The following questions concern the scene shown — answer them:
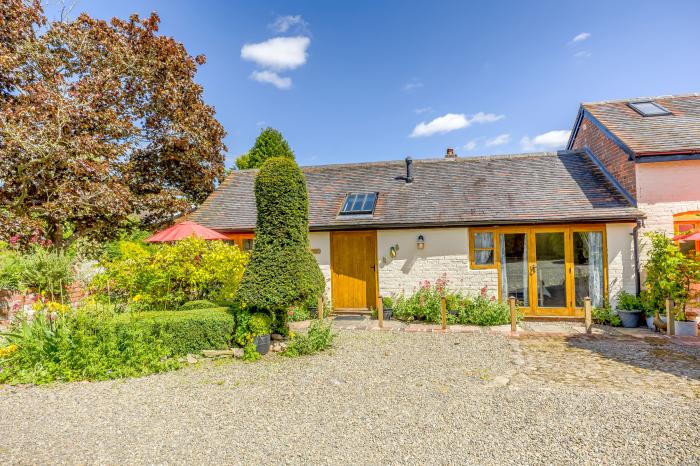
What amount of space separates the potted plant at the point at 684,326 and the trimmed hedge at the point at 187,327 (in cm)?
955

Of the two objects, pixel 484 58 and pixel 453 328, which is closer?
pixel 453 328

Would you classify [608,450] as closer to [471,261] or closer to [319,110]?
[471,261]

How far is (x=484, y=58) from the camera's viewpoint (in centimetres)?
1212

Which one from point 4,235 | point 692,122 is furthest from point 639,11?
point 4,235

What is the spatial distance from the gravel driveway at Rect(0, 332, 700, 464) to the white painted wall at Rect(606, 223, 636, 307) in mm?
3228

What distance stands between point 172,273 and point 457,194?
837 centimetres

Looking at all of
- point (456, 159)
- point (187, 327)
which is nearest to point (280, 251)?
point (187, 327)

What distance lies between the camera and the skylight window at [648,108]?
11.0m

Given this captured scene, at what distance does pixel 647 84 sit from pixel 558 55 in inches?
196

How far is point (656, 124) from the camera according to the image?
1043cm

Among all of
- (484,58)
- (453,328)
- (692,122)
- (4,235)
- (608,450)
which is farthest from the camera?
(484,58)

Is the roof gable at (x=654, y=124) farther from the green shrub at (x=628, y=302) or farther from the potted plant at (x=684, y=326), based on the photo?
the potted plant at (x=684, y=326)

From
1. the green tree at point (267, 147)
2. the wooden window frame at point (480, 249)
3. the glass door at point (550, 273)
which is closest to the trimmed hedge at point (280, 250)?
the wooden window frame at point (480, 249)

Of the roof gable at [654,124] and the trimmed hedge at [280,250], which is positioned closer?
the trimmed hedge at [280,250]
